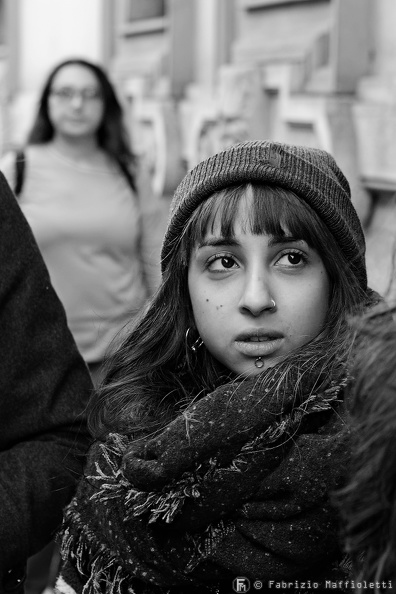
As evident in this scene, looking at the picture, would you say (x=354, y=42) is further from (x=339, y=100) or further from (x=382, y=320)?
(x=382, y=320)

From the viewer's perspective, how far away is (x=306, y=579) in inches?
68.2

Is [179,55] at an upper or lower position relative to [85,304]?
upper

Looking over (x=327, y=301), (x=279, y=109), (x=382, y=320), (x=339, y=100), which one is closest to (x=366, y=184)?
(x=339, y=100)

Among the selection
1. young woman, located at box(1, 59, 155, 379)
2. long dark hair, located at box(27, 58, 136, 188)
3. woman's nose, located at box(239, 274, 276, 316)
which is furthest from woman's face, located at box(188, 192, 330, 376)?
long dark hair, located at box(27, 58, 136, 188)

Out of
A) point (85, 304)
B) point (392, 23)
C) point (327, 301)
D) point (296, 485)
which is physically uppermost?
point (392, 23)

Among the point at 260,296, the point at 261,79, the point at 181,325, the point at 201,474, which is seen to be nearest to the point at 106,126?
the point at 261,79

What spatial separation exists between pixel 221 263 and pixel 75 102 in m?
3.13

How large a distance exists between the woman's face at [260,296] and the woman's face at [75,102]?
295 cm

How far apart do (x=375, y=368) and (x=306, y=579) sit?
2.02ft

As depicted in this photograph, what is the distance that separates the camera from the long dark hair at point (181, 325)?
190cm

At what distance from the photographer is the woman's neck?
472 centimetres

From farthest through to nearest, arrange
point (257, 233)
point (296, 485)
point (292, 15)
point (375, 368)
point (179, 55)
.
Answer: point (179, 55) < point (292, 15) < point (257, 233) < point (296, 485) < point (375, 368)

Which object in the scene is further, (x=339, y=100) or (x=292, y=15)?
(x=292, y=15)

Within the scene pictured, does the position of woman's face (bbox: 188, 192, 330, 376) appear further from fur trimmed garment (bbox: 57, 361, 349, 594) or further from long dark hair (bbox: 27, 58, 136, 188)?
long dark hair (bbox: 27, 58, 136, 188)
